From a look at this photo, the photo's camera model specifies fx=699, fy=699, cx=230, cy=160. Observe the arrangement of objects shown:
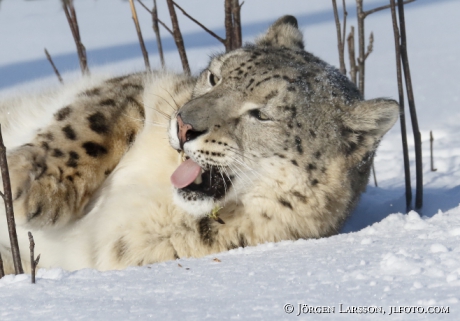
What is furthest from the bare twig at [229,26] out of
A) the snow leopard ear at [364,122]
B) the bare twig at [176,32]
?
the snow leopard ear at [364,122]

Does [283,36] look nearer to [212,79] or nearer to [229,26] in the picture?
[212,79]

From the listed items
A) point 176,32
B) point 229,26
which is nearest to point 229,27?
point 229,26

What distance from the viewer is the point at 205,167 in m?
2.83

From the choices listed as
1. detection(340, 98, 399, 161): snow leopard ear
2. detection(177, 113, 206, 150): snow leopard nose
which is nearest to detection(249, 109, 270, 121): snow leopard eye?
detection(177, 113, 206, 150): snow leopard nose

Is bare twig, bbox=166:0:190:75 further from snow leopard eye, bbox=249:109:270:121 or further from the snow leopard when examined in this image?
snow leopard eye, bbox=249:109:270:121

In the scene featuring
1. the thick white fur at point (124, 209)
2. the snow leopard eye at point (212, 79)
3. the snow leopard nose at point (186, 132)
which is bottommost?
the thick white fur at point (124, 209)

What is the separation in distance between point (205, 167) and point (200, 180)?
0.14 metres

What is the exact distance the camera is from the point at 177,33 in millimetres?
4402

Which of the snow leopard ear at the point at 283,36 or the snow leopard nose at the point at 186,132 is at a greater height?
the snow leopard ear at the point at 283,36

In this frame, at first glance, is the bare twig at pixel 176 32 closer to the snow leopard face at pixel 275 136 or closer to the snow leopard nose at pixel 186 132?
the snow leopard face at pixel 275 136

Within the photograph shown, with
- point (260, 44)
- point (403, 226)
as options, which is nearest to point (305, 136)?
point (403, 226)

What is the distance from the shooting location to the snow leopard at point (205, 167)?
115 inches

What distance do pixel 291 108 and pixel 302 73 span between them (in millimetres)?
213

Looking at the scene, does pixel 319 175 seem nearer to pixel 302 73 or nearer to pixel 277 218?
pixel 277 218
